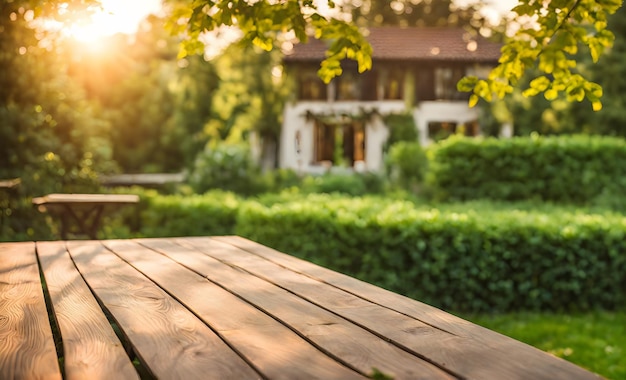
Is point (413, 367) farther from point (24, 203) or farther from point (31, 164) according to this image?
point (31, 164)

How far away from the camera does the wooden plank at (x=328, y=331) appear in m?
1.79

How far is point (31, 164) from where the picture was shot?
12898 mm

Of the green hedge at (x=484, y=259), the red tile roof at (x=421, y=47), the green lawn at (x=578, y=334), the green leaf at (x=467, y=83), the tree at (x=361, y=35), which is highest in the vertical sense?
the red tile roof at (x=421, y=47)

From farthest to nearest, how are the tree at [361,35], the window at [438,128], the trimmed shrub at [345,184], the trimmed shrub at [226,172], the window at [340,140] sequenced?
the window at [340,140] < the window at [438,128] < the trimmed shrub at [345,184] < the trimmed shrub at [226,172] < the tree at [361,35]

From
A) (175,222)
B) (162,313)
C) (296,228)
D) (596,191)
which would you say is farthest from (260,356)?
(596,191)

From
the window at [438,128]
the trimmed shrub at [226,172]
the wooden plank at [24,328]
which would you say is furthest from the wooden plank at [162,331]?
the window at [438,128]

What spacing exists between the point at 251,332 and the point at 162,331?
274mm

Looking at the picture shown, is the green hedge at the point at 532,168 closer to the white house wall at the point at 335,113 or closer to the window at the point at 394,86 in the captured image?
the white house wall at the point at 335,113

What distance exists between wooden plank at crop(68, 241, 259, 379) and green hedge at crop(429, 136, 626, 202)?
34.6 feet

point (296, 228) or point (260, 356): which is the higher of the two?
point (260, 356)

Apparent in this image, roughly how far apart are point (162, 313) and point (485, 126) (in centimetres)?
2726

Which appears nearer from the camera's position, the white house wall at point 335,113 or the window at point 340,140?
the white house wall at point 335,113

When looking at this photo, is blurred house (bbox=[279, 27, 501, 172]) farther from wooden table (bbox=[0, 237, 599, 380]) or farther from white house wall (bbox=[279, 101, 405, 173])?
wooden table (bbox=[0, 237, 599, 380])

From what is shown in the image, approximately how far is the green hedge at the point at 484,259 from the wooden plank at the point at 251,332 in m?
4.81
